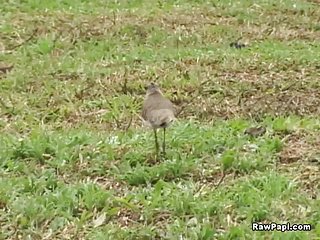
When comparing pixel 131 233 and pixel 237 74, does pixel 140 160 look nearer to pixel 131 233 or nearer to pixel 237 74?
pixel 131 233

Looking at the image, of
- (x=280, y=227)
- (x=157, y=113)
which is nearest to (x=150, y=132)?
(x=157, y=113)

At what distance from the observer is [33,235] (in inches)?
163

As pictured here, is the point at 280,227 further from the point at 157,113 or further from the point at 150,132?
the point at 150,132

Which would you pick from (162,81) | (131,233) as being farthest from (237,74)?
(131,233)

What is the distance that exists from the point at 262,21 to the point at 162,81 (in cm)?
351

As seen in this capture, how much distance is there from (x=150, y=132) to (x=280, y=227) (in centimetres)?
172

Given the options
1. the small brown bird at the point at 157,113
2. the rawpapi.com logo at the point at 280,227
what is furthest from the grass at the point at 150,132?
the small brown bird at the point at 157,113

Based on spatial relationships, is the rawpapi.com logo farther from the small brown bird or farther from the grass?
the small brown bird

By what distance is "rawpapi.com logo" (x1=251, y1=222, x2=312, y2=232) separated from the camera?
4080 mm

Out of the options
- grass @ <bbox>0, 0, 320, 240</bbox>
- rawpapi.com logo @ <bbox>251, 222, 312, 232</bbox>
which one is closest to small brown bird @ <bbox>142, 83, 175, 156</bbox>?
grass @ <bbox>0, 0, 320, 240</bbox>

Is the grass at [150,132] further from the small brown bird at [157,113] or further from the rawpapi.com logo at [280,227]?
the small brown bird at [157,113]

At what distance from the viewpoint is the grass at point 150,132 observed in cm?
429

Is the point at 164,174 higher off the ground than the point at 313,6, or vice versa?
the point at 164,174

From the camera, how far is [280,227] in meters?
4.10
